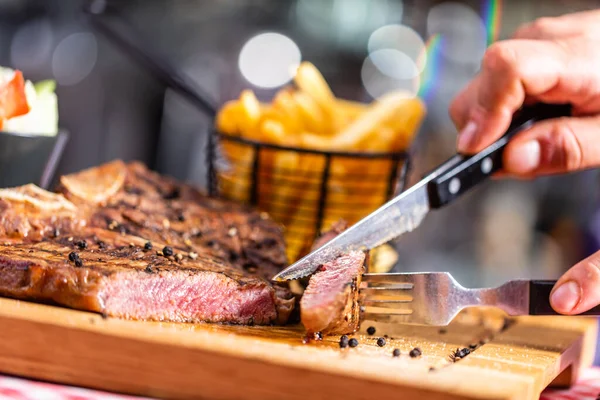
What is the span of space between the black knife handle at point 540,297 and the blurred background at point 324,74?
17.1 ft

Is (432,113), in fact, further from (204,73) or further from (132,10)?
(132,10)

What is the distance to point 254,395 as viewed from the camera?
1.79 m

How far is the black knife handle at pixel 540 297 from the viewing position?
2.19 m

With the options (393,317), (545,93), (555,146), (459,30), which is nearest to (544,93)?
(545,93)

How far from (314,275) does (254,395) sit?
49 centimetres

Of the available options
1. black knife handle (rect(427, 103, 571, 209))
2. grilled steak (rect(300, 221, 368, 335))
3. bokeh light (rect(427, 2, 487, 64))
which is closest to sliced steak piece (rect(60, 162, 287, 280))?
grilled steak (rect(300, 221, 368, 335))

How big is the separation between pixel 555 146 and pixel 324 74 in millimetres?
7653

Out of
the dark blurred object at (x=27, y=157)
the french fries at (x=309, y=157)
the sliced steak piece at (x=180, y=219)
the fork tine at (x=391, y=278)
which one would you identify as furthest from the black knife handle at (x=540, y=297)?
the dark blurred object at (x=27, y=157)

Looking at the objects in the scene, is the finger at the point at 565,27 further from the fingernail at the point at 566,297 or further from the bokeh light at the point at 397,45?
the bokeh light at the point at 397,45

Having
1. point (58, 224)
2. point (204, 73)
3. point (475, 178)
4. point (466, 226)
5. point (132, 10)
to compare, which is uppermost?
point (132, 10)

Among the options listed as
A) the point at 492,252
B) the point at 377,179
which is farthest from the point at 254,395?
the point at 492,252

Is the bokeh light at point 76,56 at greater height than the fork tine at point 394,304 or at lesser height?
greater

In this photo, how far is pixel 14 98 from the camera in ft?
8.55

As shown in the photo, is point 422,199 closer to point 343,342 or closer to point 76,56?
point 343,342
